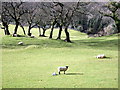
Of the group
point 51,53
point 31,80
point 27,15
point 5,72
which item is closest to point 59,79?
point 31,80

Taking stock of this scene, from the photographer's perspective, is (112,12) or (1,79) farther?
(112,12)

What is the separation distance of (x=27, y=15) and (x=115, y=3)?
21.5 meters

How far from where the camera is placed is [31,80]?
50.0 ft

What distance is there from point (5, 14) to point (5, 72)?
112 feet

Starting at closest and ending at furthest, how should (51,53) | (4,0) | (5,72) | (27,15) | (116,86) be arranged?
(116,86) → (5,72) → (51,53) → (4,0) → (27,15)

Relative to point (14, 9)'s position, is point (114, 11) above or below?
below

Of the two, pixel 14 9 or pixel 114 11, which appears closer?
pixel 14 9

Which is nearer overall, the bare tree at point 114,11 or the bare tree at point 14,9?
the bare tree at point 14,9

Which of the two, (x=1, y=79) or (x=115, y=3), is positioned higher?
(x=115, y=3)

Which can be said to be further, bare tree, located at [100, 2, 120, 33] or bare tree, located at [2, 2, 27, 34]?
bare tree, located at [100, 2, 120, 33]

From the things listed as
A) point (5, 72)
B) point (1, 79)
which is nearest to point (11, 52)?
point (5, 72)

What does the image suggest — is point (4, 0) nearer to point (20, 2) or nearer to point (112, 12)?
point (20, 2)

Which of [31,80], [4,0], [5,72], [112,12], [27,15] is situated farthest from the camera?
[27,15]

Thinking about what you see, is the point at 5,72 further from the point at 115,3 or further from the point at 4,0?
the point at 115,3
